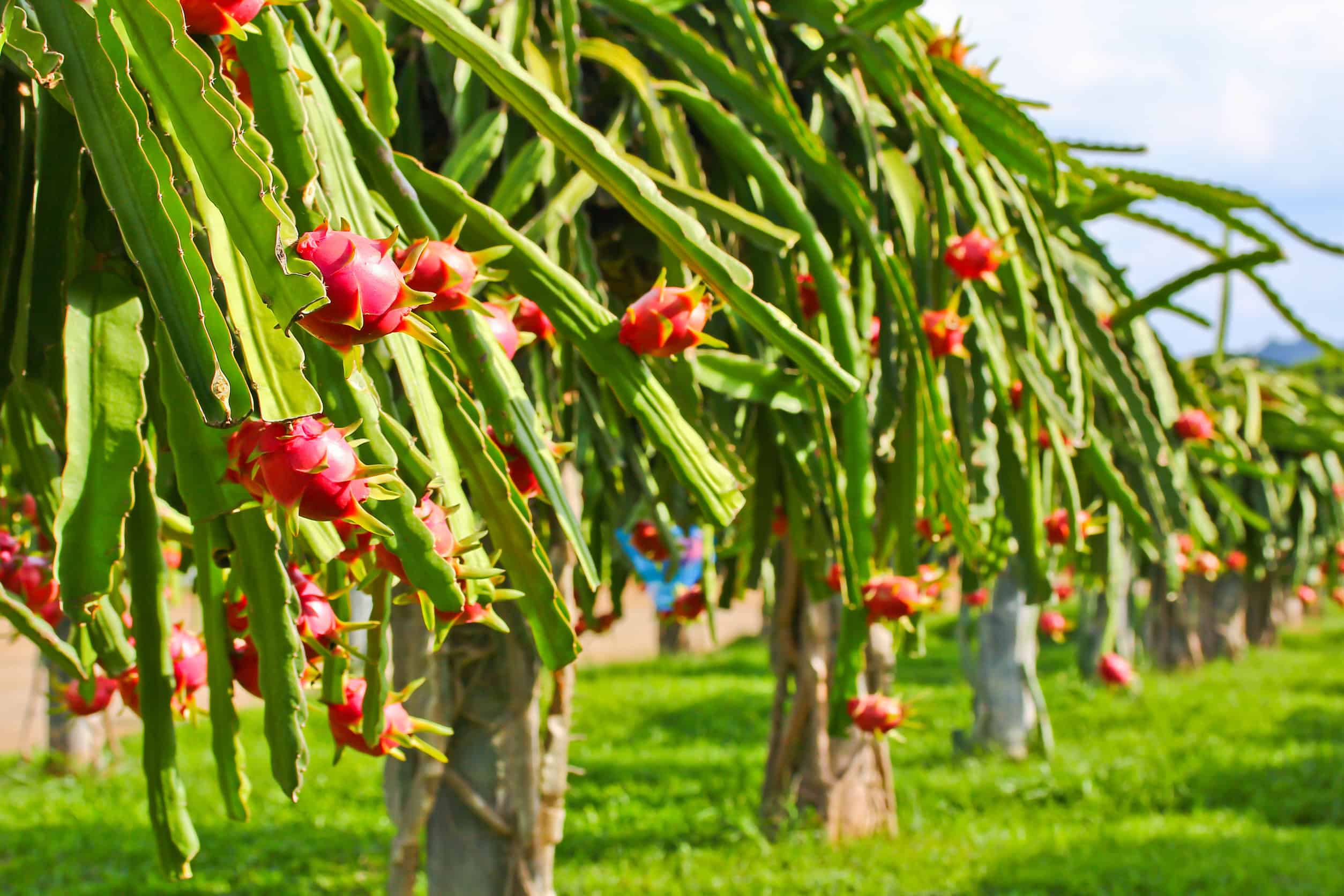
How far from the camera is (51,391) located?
970mm

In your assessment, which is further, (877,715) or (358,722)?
(877,715)

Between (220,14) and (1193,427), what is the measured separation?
5.56ft

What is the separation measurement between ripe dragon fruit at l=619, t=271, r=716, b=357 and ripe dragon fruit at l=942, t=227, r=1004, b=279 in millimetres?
596

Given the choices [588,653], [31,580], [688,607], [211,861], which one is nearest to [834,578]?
[688,607]

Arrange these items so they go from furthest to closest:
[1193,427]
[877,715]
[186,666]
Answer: [1193,427], [877,715], [186,666]

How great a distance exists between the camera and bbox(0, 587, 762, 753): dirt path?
22.7 feet

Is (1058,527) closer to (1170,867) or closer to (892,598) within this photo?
(892,598)

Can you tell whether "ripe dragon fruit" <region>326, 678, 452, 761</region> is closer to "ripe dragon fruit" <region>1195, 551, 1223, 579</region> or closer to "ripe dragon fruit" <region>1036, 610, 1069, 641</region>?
"ripe dragon fruit" <region>1195, 551, 1223, 579</region>

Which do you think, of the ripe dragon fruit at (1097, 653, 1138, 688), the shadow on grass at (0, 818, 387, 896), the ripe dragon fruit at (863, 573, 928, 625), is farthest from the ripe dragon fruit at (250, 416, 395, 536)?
the shadow on grass at (0, 818, 387, 896)

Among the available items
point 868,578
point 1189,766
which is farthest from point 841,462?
point 1189,766

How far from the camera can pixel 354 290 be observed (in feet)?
Answer: 1.88

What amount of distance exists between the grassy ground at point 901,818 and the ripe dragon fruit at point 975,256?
202 cm

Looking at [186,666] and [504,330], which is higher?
[504,330]

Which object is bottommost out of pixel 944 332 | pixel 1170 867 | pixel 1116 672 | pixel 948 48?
pixel 1170 867
